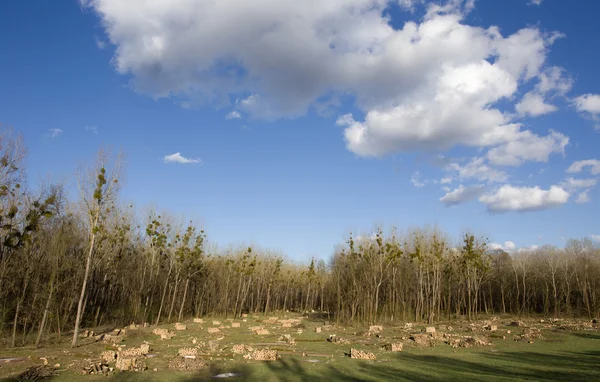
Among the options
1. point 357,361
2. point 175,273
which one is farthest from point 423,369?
point 175,273

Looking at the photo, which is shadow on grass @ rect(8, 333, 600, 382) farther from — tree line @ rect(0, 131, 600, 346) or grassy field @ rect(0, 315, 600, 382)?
tree line @ rect(0, 131, 600, 346)

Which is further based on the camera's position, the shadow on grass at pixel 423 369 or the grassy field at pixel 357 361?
the grassy field at pixel 357 361

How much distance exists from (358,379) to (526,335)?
17567 mm

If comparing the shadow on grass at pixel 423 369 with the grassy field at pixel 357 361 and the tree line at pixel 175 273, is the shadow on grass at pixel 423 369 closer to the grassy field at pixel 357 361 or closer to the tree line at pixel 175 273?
the grassy field at pixel 357 361

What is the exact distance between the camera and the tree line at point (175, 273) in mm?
20500

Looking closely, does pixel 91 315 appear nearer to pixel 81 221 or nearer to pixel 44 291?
pixel 81 221

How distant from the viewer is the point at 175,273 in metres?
39.0

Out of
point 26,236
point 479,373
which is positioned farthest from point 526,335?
point 26,236

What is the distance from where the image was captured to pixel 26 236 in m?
20.5

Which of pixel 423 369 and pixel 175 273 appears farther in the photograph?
pixel 175 273

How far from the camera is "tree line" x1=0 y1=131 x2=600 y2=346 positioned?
2050 cm

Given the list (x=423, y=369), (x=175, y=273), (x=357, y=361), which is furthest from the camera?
(x=175, y=273)

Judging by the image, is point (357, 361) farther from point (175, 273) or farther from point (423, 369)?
point (175, 273)

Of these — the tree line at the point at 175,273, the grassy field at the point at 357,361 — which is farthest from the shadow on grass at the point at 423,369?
the tree line at the point at 175,273
